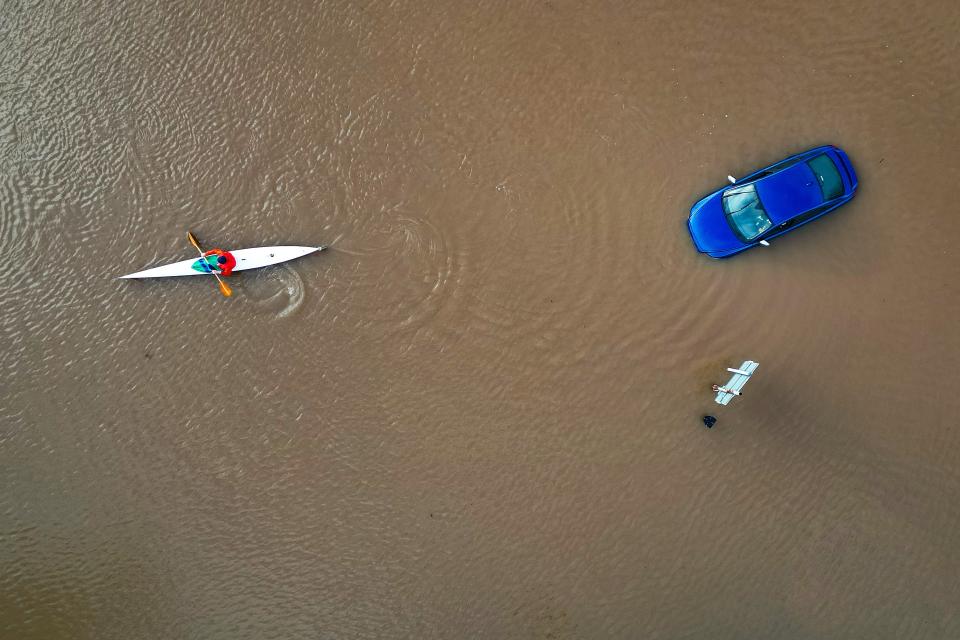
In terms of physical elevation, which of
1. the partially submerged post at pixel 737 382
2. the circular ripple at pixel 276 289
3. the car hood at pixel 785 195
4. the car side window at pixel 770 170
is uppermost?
the car side window at pixel 770 170

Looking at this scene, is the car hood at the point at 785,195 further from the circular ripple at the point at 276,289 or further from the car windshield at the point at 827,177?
the circular ripple at the point at 276,289

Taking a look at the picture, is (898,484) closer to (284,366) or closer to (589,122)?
(589,122)

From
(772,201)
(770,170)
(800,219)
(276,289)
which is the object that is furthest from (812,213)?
(276,289)

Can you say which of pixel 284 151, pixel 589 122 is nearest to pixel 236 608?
pixel 284 151

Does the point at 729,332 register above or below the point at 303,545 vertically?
above

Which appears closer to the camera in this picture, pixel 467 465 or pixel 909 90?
pixel 909 90

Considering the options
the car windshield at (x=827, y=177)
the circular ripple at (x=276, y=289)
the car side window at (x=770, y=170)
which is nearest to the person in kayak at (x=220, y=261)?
the circular ripple at (x=276, y=289)

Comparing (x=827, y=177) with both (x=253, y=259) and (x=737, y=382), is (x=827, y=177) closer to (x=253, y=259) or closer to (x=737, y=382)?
(x=737, y=382)
